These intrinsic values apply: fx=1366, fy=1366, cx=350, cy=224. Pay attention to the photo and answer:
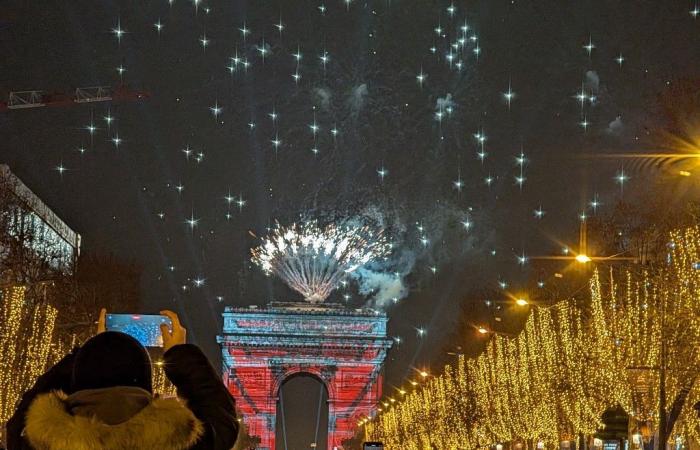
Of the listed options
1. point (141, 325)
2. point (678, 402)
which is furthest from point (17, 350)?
point (678, 402)

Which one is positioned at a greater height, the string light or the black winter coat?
the string light

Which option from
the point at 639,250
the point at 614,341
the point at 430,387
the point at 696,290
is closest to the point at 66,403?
the point at 696,290

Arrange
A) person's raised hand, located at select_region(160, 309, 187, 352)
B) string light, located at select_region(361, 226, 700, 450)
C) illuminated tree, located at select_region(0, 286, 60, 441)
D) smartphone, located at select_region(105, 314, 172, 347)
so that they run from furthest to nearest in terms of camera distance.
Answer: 1. smartphone, located at select_region(105, 314, 172, 347)
2. illuminated tree, located at select_region(0, 286, 60, 441)
3. string light, located at select_region(361, 226, 700, 450)
4. person's raised hand, located at select_region(160, 309, 187, 352)

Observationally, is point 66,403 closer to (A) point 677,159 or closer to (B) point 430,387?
(A) point 677,159

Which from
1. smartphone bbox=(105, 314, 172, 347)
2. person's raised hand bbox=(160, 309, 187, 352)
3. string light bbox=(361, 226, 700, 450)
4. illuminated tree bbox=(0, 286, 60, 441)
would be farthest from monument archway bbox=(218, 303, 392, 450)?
person's raised hand bbox=(160, 309, 187, 352)

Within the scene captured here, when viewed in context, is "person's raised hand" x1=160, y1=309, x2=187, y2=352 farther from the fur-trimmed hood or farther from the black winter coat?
the fur-trimmed hood

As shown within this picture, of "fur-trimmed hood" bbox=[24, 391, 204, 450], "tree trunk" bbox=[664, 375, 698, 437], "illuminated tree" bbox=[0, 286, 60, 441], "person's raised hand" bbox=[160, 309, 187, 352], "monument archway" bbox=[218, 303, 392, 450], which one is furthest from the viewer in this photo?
"monument archway" bbox=[218, 303, 392, 450]

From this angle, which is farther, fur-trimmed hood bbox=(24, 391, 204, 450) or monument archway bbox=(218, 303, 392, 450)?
monument archway bbox=(218, 303, 392, 450)

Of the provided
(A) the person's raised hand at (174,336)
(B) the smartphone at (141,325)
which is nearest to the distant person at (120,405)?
(A) the person's raised hand at (174,336)
